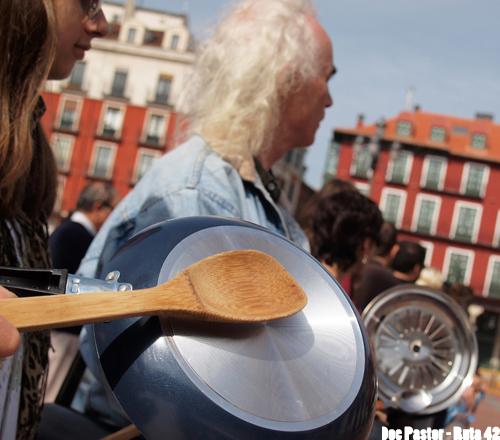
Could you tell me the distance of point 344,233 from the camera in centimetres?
274

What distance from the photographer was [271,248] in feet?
3.17

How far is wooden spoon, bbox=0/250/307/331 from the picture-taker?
0.72m

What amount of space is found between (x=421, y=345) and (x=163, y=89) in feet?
117

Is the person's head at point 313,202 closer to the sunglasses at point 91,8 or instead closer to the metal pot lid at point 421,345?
the metal pot lid at point 421,345

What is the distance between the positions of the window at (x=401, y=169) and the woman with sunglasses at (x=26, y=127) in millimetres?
39947

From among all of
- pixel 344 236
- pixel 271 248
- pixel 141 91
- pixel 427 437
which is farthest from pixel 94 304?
pixel 141 91

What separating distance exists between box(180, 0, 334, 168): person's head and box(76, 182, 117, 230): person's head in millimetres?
2416

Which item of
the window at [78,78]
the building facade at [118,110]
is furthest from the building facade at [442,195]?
the window at [78,78]

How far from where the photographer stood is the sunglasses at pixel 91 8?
4.11 feet

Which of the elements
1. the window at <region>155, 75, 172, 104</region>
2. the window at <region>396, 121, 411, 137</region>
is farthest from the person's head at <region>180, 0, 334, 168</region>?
the window at <region>396, 121, 411, 137</region>

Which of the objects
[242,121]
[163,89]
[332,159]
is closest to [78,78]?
[163,89]

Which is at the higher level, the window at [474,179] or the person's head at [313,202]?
the window at [474,179]

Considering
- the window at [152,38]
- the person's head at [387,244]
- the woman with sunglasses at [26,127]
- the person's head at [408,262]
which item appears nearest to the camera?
the woman with sunglasses at [26,127]

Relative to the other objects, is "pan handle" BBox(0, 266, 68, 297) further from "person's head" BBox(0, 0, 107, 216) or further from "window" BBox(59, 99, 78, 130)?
"window" BBox(59, 99, 78, 130)
